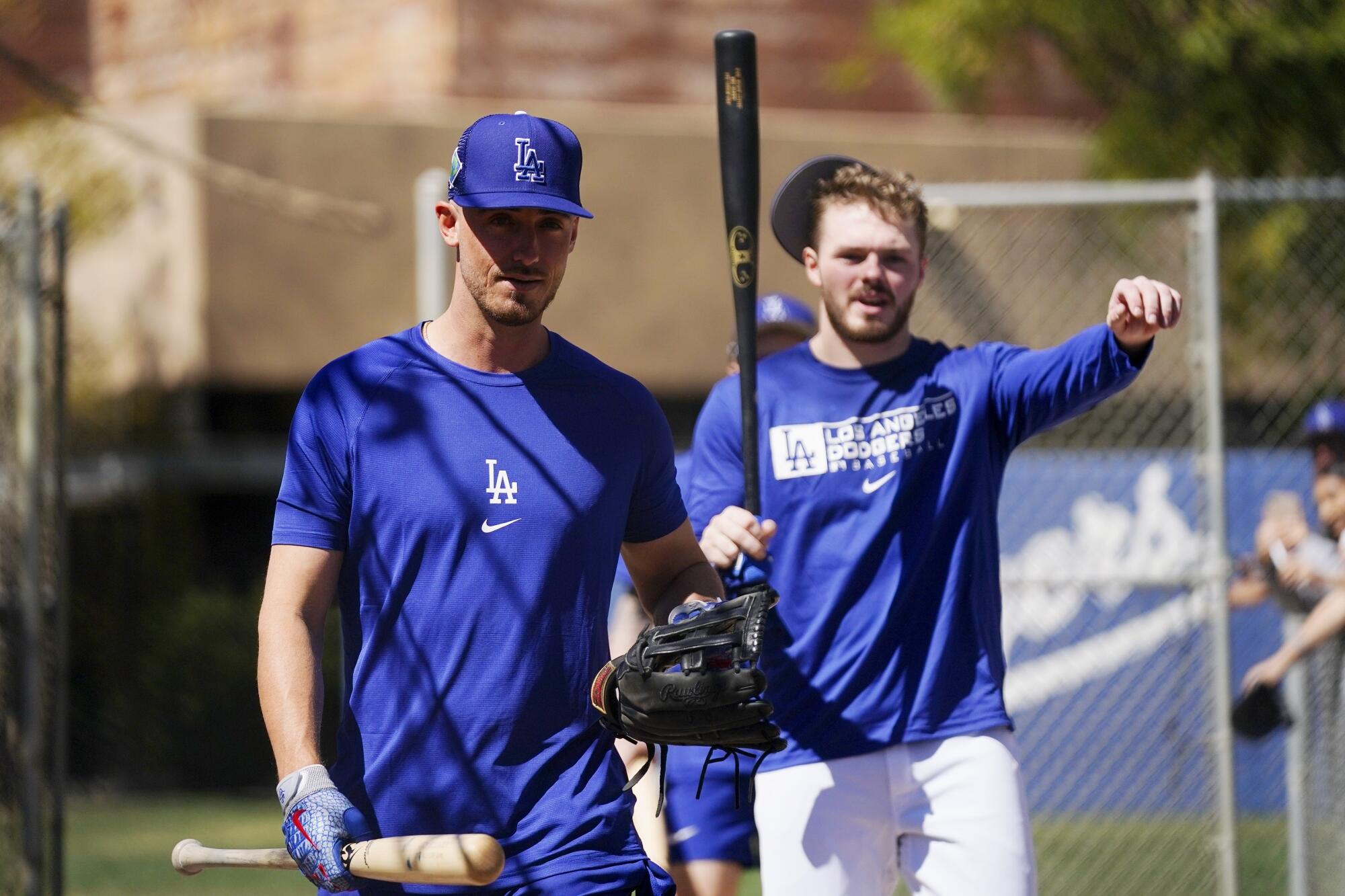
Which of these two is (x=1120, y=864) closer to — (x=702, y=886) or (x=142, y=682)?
(x=702, y=886)

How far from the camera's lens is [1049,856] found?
8.20 metres

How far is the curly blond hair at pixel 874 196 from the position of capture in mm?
4133

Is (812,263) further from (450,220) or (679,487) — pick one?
(450,220)

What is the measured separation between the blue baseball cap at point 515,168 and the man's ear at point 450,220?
3 cm

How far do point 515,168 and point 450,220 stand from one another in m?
0.19

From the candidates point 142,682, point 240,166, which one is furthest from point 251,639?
point 240,166

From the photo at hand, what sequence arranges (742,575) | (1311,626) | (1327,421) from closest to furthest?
(742,575) < (1311,626) < (1327,421)

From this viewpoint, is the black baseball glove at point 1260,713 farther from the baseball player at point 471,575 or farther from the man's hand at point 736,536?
the baseball player at point 471,575

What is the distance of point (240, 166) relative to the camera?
13.0 m

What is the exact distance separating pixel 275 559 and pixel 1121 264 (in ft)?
29.4

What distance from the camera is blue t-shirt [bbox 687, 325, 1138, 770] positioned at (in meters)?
3.95

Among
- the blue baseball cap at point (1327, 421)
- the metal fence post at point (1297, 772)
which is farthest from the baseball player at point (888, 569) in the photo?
the blue baseball cap at point (1327, 421)

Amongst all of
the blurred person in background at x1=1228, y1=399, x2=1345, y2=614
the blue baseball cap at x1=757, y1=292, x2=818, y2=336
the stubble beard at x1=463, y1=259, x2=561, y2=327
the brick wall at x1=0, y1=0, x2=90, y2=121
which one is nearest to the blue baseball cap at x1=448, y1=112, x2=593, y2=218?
the stubble beard at x1=463, y1=259, x2=561, y2=327

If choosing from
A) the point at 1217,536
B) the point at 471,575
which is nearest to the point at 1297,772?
the point at 1217,536
